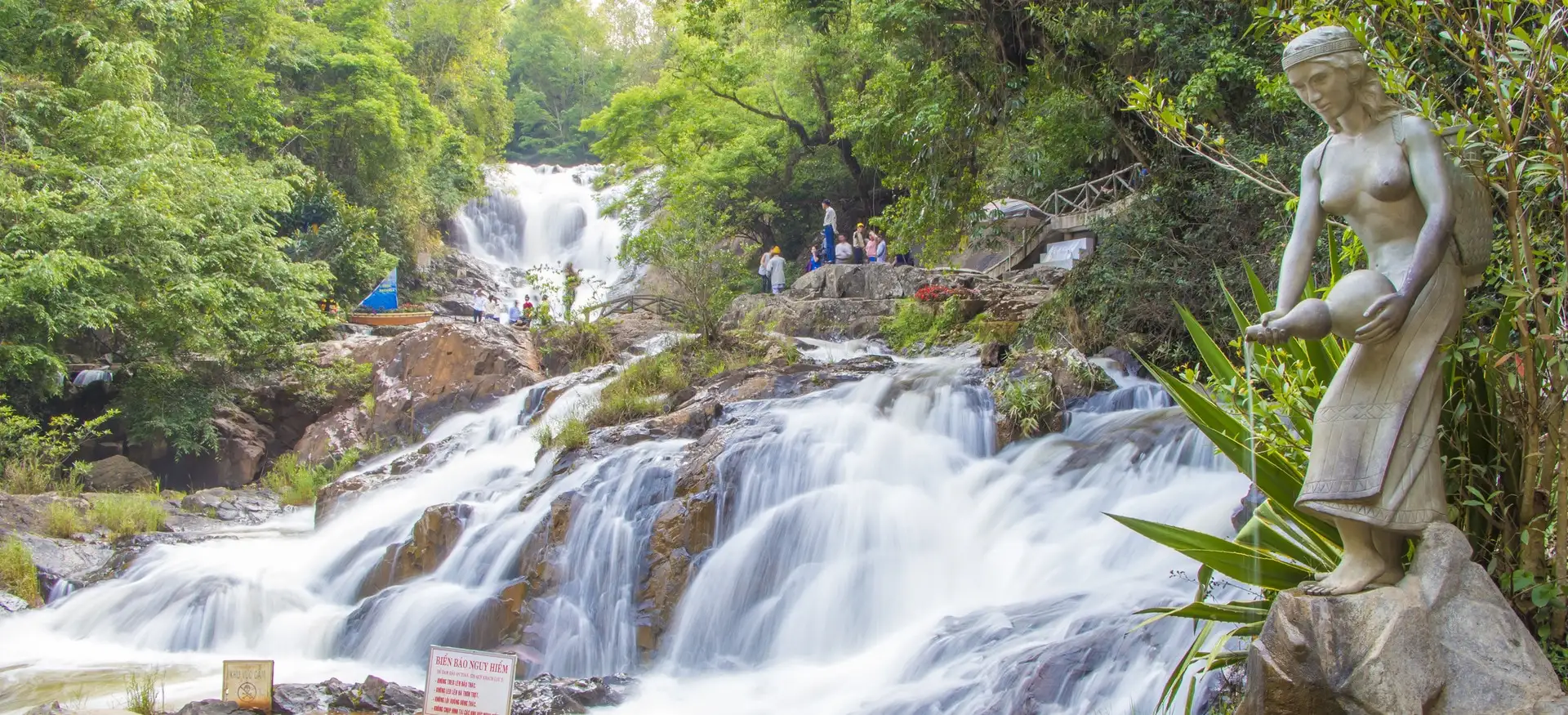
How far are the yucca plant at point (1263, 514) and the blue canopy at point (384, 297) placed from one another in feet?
74.6

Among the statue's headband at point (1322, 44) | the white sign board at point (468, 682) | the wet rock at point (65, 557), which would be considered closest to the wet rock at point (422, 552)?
the wet rock at point (65, 557)

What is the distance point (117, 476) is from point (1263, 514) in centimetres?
1614

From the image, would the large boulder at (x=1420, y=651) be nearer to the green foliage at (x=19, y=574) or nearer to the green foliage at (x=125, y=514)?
the green foliage at (x=19, y=574)

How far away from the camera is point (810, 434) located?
10844 millimetres

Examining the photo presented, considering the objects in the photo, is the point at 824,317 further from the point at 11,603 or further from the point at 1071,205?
the point at 11,603

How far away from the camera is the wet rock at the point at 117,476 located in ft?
52.1

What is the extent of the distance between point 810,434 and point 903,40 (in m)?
6.32

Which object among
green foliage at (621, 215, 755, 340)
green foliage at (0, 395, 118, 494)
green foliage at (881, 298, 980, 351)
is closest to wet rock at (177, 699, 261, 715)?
green foliage at (0, 395, 118, 494)

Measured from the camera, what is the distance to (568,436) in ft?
40.9

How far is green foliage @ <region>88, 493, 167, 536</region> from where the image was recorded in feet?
42.7

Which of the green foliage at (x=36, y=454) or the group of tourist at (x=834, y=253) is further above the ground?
the group of tourist at (x=834, y=253)

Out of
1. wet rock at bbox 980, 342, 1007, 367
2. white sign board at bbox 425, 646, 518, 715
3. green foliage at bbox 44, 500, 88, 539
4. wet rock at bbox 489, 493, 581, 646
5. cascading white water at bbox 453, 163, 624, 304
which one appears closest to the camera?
white sign board at bbox 425, 646, 518, 715

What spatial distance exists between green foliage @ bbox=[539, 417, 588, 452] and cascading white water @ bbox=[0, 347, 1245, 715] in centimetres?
59

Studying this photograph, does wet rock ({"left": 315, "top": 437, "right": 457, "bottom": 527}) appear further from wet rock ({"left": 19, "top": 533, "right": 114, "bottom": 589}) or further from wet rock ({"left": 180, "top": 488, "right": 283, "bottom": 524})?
wet rock ({"left": 19, "top": 533, "right": 114, "bottom": 589})
